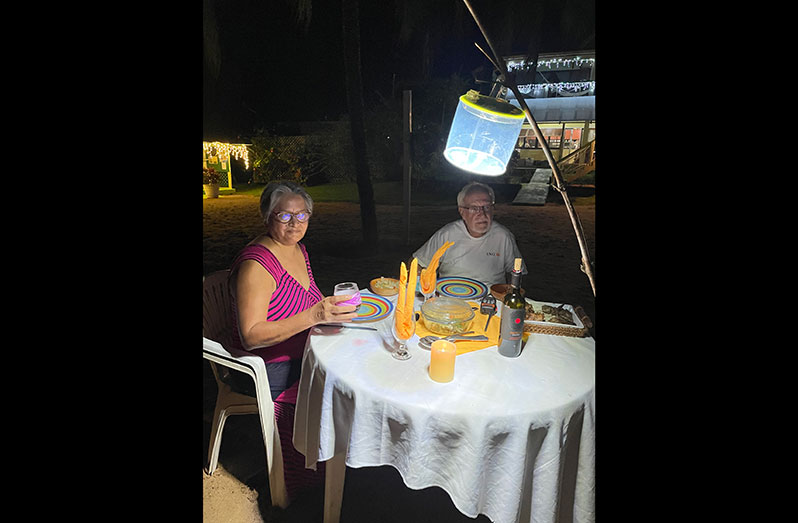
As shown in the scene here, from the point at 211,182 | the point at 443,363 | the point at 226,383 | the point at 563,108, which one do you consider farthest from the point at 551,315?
the point at 563,108

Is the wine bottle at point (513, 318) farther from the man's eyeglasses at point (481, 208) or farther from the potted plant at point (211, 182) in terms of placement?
the potted plant at point (211, 182)

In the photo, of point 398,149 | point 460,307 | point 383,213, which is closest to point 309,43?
point 398,149

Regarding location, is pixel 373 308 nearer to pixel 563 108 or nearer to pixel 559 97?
pixel 563 108

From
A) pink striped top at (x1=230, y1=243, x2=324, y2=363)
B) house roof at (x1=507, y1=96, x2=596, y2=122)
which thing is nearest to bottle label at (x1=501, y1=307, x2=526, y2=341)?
pink striped top at (x1=230, y1=243, x2=324, y2=363)

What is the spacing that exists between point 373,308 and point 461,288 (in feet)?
1.94

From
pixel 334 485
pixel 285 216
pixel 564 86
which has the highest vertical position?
pixel 564 86

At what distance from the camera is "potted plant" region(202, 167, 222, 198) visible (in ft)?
41.2

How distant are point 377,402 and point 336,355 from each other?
31 cm

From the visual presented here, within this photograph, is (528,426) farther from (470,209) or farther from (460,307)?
(470,209)

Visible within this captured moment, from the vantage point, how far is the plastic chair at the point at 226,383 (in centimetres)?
168

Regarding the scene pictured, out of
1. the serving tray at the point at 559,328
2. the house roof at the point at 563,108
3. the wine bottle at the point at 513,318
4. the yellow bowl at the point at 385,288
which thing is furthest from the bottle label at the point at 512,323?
the house roof at the point at 563,108

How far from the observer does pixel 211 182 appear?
1273cm

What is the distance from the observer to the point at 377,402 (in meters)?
1.30

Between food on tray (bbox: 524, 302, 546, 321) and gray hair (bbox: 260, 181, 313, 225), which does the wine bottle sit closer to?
food on tray (bbox: 524, 302, 546, 321)
